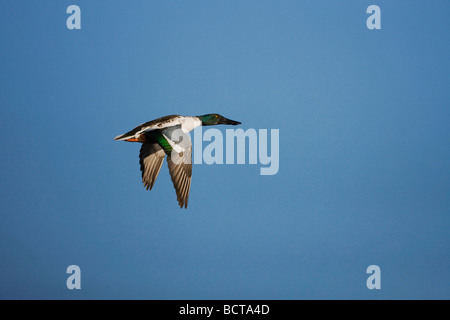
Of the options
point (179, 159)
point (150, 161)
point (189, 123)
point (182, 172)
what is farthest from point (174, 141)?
point (150, 161)

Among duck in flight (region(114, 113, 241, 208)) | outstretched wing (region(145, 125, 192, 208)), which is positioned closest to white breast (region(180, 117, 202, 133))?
duck in flight (region(114, 113, 241, 208))

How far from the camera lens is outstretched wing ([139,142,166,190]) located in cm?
709

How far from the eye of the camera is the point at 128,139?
6570mm

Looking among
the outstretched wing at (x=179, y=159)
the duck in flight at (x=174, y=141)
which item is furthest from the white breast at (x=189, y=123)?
the outstretched wing at (x=179, y=159)

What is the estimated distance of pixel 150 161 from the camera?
23.3 feet

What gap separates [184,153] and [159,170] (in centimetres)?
72

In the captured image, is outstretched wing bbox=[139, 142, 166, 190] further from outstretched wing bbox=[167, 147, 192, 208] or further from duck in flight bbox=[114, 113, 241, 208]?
outstretched wing bbox=[167, 147, 192, 208]

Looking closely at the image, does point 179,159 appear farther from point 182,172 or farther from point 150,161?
point 150,161

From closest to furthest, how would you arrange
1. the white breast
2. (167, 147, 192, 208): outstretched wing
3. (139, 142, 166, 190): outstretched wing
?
(167, 147, 192, 208): outstretched wing
the white breast
(139, 142, 166, 190): outstretched wing

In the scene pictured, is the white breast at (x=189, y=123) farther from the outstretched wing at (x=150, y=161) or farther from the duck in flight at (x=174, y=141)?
the outstretched wing at (x=150, y=161)

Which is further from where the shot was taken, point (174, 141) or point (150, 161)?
point (150, 161)
